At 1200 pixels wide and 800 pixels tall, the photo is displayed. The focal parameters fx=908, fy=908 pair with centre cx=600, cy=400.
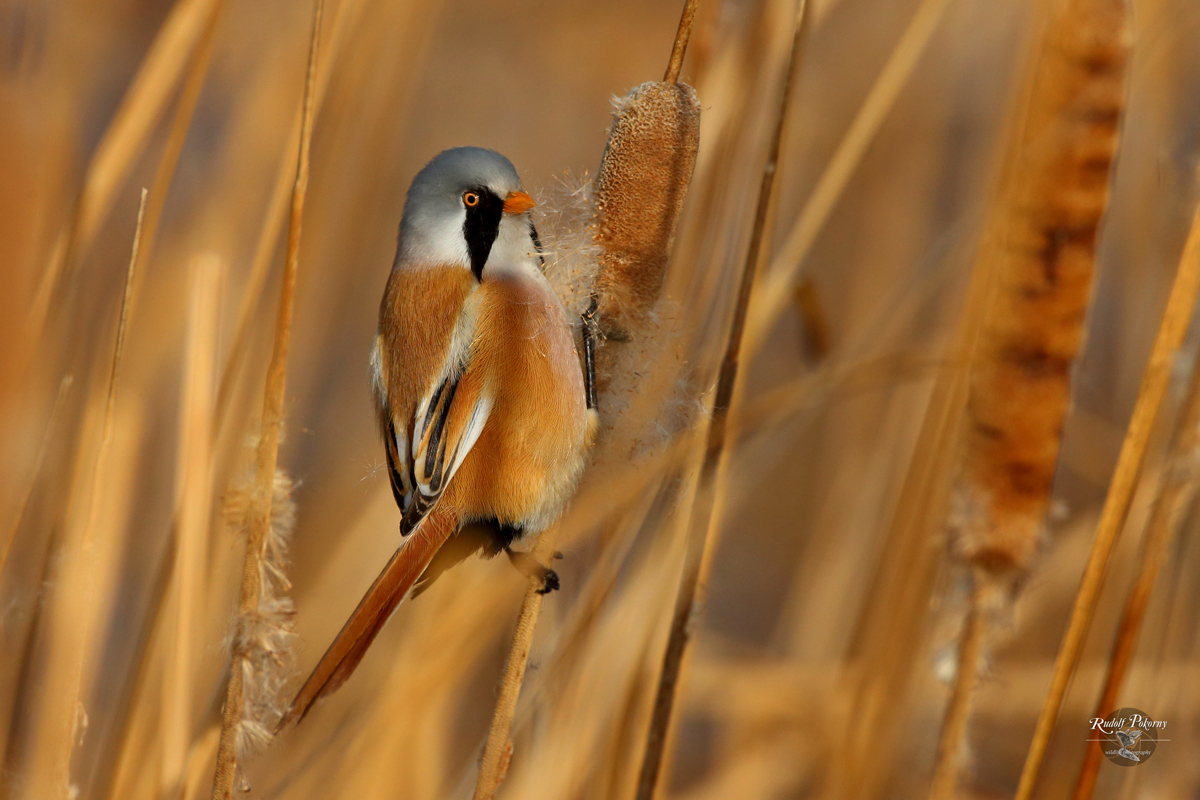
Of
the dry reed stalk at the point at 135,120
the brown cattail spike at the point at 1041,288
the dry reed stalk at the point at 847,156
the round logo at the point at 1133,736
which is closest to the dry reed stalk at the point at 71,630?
the dry reed stalk at the point at 135,120

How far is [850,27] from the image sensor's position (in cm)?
299

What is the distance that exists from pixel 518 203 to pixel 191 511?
2.12 feet

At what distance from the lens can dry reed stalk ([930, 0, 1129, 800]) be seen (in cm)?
83

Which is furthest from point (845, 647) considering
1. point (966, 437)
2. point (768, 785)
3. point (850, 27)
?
point (850, 27)

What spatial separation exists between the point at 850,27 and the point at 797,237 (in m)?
1.85

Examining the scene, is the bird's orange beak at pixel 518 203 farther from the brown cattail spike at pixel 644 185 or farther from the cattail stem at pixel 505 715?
the cattail stem at pixel 505 715

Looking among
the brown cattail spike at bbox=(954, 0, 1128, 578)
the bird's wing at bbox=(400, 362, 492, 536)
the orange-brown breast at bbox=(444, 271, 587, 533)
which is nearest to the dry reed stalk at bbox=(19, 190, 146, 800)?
the bird's wing at bbox=(400, 362, 492, 536)

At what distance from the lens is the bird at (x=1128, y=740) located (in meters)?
1.39

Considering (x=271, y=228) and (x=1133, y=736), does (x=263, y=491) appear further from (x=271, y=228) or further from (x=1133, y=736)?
(x=1133, y=736)

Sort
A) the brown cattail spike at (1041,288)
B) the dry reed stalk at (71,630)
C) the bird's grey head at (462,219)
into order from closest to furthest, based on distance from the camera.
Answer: the brown cattail spike at (1041,288)
the dry reed stalk at (71,630)
the bird's grey head at (462,219)

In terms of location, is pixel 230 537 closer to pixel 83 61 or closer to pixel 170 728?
pixel 170 728

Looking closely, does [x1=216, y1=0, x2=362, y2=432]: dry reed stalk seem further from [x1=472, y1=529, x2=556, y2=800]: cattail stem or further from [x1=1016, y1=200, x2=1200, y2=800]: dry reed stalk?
[x1=1016, y1=200, x2=1200, y2=800]: dry reed stalk

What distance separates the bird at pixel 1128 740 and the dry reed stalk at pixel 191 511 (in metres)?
1.36

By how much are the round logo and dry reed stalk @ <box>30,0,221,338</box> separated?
67.5 inches
